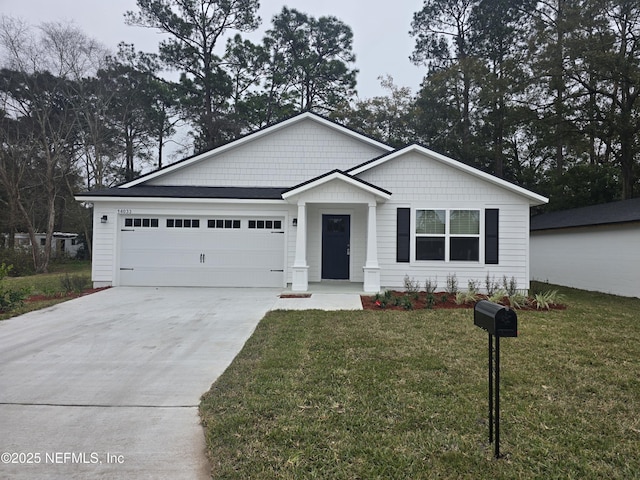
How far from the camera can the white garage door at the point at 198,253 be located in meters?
11.0

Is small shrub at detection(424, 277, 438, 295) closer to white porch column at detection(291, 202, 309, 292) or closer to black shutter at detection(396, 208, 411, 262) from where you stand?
black shutter at detection(396, 208, 411, 262)

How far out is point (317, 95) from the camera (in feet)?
87.5

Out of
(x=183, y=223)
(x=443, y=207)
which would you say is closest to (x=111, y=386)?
(x=183, y=223)

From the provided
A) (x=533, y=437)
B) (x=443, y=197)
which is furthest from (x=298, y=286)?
(x=533, y=437)

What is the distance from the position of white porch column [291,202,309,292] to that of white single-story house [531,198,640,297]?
30.5ft

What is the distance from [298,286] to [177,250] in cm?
386

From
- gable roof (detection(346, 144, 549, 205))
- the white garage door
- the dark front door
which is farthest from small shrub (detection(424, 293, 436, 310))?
the white garage door

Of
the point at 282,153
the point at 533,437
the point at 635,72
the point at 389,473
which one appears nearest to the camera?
the point at 389,473

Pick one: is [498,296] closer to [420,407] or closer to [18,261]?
[420,407]

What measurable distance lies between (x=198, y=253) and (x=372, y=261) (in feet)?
16.7

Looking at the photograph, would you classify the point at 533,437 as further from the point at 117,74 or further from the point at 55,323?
the point at 117,74

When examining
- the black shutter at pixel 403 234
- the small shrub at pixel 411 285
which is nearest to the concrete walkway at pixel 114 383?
the small shrub at pixel 411 285

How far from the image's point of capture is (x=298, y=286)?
1012 centimetres

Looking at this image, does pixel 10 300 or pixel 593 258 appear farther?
pixel 593 258
